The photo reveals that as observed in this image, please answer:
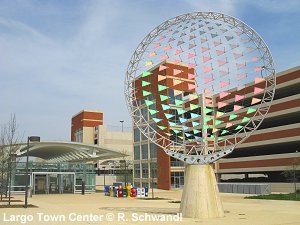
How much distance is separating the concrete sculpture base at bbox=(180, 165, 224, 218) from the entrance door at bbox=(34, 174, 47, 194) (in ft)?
118

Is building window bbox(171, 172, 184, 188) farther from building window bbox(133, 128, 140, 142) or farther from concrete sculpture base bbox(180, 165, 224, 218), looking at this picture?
concrete sculpture base bbox(180, 165, 224, 218)

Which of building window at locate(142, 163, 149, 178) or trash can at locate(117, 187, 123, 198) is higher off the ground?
building window at locate(142, 163, 149, 178)

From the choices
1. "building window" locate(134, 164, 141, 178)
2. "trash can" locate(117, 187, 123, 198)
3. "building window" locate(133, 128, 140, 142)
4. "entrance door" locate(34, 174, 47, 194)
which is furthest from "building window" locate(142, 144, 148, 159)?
"trash can" locate(117, 187, 123, 198)

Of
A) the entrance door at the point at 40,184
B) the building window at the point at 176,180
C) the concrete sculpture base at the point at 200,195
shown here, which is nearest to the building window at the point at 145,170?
the building window at the point at 176,180

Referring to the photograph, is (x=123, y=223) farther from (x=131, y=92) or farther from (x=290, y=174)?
(x=290, y=174)

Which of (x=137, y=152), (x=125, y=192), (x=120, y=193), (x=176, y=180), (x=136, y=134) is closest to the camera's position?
(x=120, y=193)

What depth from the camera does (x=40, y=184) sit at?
52.5 meters

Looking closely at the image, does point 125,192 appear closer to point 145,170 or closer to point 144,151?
point 145,170

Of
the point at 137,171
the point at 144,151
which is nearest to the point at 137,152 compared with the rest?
the point at 144,151

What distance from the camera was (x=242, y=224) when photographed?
1731 centimetres

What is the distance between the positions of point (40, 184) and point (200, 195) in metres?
37.6

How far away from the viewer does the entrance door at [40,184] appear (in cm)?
5203

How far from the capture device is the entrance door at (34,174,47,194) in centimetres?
5203

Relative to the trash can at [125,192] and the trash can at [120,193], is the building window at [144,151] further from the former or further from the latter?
the trash can at [120,193]
